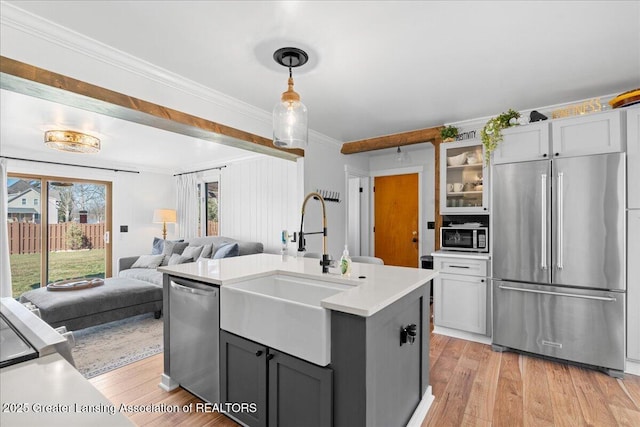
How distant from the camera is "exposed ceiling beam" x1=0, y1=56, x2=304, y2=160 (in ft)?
5.79

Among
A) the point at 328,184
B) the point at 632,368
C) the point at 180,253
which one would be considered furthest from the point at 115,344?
the point at 632,368

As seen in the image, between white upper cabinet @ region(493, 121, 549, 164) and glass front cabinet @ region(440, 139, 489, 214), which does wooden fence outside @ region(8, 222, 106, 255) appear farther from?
white upper cabinet @ region(493, 121, 549, 164)

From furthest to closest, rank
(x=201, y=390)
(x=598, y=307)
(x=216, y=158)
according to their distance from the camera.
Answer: (x=216, y=158) < (x=598, y=307) < (x=201, y=390)

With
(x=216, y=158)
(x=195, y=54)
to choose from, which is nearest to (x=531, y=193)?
(x=195, y=54)

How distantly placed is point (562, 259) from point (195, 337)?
308 centimetres

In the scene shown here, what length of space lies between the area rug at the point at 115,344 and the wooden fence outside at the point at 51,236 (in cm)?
253

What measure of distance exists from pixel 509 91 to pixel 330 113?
175 centimetres

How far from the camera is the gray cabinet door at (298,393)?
1422 millimetres

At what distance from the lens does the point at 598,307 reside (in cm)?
254

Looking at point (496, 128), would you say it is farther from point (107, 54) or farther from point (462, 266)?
point (107, 54)

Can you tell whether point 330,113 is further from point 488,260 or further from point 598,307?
point 598,307

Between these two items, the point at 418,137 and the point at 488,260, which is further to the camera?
the point at 418,137

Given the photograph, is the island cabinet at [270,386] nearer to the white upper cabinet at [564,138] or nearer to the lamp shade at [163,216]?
the white upper cabinet at [564,138]

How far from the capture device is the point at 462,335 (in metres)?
3.31
